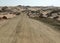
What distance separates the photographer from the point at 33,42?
14.0m

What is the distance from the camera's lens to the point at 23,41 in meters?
14.4

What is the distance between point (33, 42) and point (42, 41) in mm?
868

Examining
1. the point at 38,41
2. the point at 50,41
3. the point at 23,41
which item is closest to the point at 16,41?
the point at 23,41

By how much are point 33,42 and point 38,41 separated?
2.09ft

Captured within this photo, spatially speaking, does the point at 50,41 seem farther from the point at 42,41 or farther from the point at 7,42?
the point at 7,42

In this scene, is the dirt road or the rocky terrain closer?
the dirt road

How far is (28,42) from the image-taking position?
14.0 metres

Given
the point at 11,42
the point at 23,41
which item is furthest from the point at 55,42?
the point at 11,42

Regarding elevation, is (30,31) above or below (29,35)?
below

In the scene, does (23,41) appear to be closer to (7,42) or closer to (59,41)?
(7,42)

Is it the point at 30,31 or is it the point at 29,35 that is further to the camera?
the point at 30,31

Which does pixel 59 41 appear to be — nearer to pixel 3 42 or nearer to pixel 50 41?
pixel 50 41

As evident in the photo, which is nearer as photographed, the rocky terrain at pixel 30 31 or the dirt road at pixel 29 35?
the dirt road at pixel 29 35

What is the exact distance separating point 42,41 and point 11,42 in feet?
8.05
